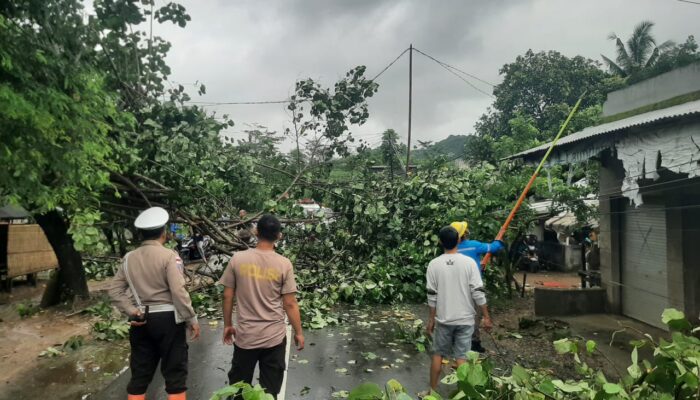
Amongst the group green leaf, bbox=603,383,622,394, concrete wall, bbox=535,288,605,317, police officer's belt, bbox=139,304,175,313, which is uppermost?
police officer's belt, bbox=139,304,175,313

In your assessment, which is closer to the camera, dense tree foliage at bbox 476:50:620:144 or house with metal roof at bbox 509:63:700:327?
house with metal roof at bbox 509:63:700:327

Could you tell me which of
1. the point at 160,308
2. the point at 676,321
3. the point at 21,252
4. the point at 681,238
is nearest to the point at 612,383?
the point at 676,321

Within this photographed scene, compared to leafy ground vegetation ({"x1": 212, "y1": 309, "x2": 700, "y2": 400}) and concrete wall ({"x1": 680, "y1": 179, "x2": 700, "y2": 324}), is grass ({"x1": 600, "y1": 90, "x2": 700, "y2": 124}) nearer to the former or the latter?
concrete wall ({"x1": 680, "y1": 179, "x2": 700, "y2": 324})

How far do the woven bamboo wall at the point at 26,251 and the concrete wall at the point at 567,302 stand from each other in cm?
1161

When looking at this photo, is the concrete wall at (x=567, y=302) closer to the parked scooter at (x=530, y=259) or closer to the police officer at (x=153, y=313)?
the police officer at (x=153, y=313)

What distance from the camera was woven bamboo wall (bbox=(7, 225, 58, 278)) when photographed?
11.0 m

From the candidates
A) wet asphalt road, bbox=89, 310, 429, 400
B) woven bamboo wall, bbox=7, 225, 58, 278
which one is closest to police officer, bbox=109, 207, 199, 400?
wet asphalt road, bbox=89, 310, 429, 400

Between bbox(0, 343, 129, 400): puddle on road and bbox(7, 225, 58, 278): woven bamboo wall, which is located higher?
bbox(7, 225, 58, 278): woven bamboo wall

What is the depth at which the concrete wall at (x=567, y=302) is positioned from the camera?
27.7 ft

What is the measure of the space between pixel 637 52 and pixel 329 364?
1141 inches

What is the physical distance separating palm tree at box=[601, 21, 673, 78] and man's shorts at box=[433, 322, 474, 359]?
27541mm

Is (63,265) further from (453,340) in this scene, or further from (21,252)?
(453,340)

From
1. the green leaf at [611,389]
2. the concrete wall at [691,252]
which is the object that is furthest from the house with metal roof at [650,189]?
the green leaf at [611,389]

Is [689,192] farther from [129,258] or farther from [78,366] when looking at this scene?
[78,366]
